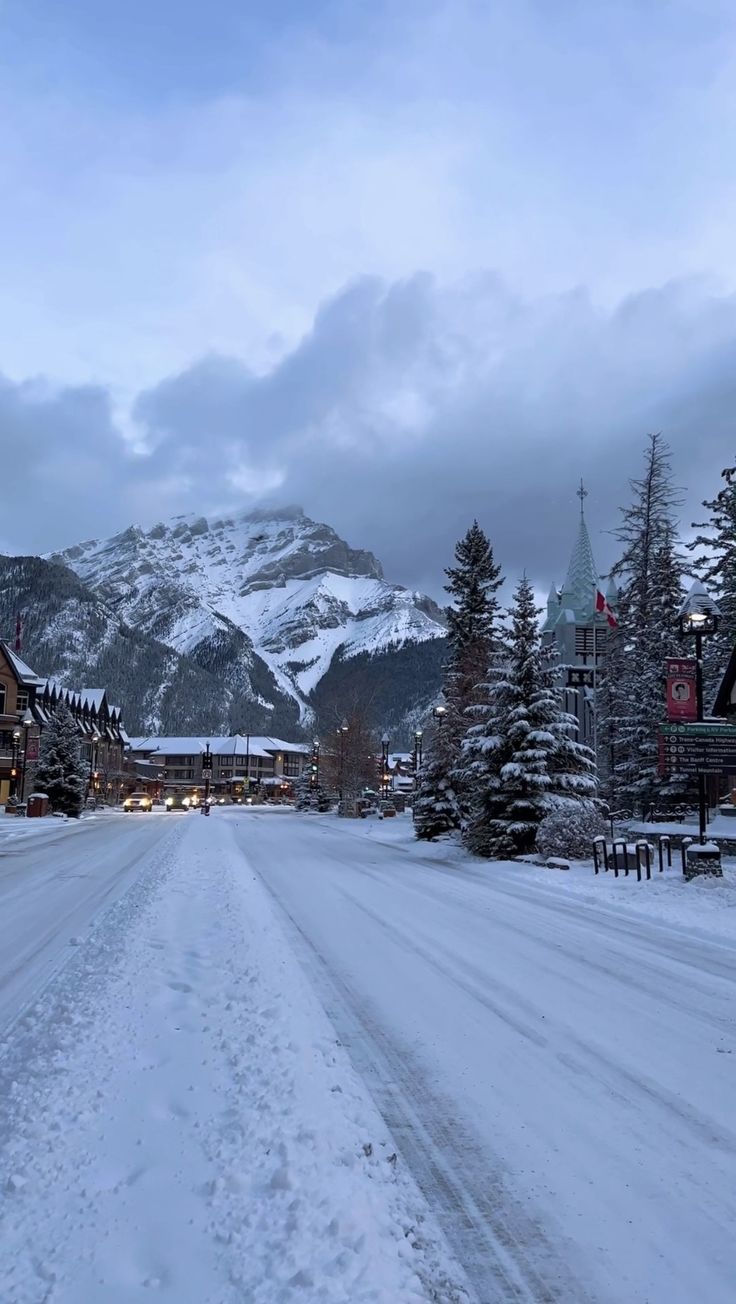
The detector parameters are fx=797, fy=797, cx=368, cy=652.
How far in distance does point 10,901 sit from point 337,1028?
9026 millimetres

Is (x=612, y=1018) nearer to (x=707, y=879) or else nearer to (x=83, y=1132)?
(x=83, y=1132)

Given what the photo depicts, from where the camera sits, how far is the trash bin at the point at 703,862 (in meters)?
15.7

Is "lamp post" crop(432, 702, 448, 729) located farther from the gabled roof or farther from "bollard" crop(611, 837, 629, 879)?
the gabled roof

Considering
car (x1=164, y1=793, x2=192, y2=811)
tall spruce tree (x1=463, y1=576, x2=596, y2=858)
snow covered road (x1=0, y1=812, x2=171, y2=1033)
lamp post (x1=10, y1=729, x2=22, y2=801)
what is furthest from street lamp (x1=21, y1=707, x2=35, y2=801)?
tall spruce tree (x1=463, y1=576, x2=596, y2=858)

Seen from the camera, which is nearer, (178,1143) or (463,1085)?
(178,1143)

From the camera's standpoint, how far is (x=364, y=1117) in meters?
4.84

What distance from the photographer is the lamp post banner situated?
63.3ft

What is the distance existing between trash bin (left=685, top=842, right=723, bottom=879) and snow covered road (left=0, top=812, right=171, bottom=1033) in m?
11.1

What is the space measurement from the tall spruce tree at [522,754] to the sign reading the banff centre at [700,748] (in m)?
4.54

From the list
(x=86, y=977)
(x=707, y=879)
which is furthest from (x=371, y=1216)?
(x=707, y=879)

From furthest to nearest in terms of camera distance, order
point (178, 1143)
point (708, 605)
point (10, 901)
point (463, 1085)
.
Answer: point (708, 605) → point (10, 901) → point (463, 1085) → point (178, 1143)

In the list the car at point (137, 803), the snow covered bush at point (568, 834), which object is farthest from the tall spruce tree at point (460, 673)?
the car at point (137, 803)

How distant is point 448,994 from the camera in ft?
25.6

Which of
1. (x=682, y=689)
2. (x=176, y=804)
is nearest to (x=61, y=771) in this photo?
(x=682, y=689)
